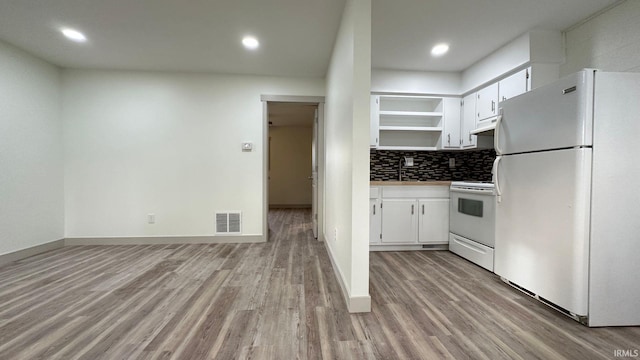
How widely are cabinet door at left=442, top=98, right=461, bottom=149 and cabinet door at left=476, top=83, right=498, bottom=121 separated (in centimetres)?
34

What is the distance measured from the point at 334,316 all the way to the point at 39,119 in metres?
4.32

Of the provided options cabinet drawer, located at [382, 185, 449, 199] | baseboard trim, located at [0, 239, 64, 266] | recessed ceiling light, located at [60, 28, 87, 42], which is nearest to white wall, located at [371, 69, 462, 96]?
cabinet drawer, located at [382, 185, 449, 199]

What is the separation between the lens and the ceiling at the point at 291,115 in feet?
18.4

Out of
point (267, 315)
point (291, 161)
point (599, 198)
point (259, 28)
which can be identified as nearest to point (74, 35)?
point (259, 28)

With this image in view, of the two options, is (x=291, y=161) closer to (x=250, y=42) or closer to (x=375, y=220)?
(x=375, y=220)

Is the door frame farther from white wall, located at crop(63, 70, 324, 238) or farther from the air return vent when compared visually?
the air return vent

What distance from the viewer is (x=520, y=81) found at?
9.02ft

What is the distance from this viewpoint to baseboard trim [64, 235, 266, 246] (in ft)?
12.1

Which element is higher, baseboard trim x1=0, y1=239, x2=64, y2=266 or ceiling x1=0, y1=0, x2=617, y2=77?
ceiling x1=0, y1=0, x2=617, y2=77

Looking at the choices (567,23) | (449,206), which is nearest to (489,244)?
(449,206)

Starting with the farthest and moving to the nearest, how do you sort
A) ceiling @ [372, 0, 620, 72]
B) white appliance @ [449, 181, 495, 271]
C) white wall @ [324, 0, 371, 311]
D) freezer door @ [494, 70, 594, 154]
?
white appliance @ [449, 181, 495, 271]
ceiling @ [372, 0, 620, 72]
white wall @ [324, 0, 371, 311]
freezer door @ [494, 70, 594, 154]

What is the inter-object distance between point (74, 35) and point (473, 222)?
15.8 feet

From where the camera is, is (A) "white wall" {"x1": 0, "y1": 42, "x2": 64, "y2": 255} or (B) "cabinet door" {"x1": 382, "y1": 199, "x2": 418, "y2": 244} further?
(B) "cabinet door" {"x1": 382, "y1": 199, "x2": 418, "y2": 244}

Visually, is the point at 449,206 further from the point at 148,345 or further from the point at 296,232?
the point at 148,345
